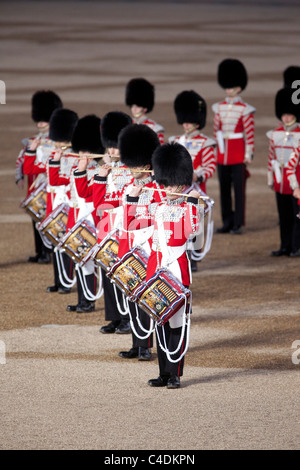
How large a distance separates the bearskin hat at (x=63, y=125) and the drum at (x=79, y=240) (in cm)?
105

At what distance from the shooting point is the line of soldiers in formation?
18.7 feet

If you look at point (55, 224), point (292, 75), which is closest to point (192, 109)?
point (55, 224)

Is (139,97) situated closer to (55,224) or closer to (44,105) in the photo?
(44,105)

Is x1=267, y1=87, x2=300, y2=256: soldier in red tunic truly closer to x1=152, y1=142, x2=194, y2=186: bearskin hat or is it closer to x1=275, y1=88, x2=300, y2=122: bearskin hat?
x1=275, y1=88, x2=300, y2=122: bearskin hat

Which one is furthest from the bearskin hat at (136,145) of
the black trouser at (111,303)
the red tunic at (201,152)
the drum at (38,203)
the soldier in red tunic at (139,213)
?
the red tunic at (201,152)

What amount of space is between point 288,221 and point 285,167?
0.49 metres

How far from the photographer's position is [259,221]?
10586 mm

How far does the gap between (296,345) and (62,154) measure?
2230mm

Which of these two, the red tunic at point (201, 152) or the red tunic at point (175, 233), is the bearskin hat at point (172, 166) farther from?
the red tunic at point (201, 152)

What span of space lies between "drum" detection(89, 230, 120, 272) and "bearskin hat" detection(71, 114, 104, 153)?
104cm

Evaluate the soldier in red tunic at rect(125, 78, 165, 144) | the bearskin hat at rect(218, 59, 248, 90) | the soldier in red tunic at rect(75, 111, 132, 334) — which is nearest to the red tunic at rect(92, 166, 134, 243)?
the soldier in red tunic at rect(75, 111, 132, 334)

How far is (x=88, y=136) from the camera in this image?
736 cm
